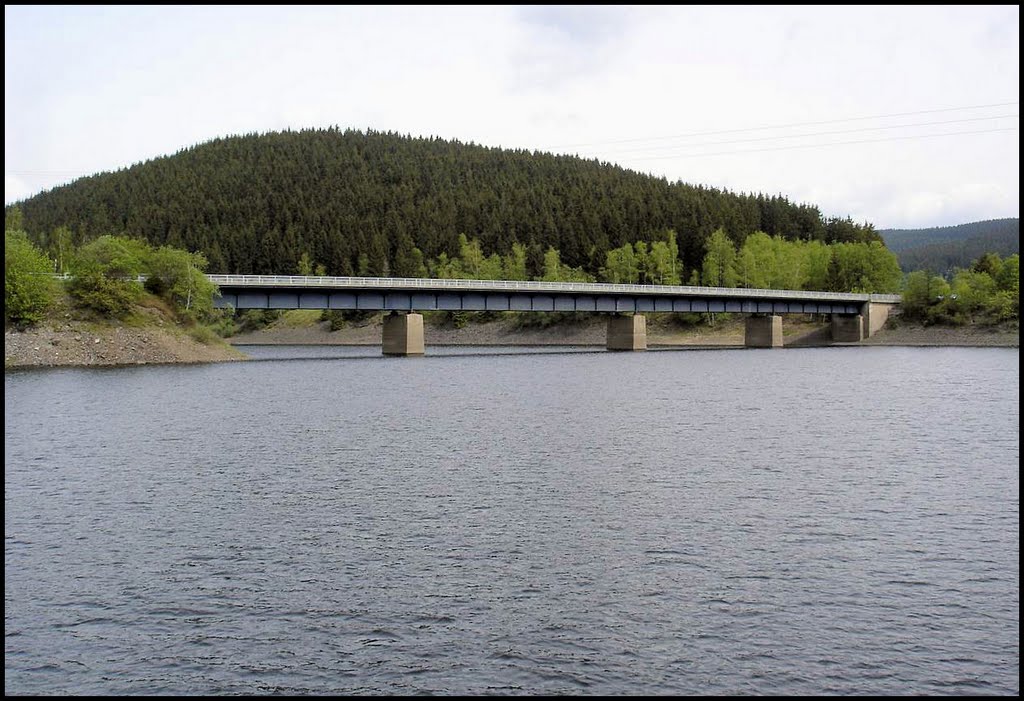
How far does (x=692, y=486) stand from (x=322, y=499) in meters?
11.4

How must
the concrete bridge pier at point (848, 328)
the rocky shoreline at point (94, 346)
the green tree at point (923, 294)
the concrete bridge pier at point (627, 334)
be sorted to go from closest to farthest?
1. the rocky shoreline at point (94, 346)
2. the concrete bridge pier at point (627, 334)
3. the green tree at point (923, 294)
4. the concrete bridge pier at point (848, 328)

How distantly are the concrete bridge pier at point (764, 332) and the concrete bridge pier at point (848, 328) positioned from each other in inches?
512

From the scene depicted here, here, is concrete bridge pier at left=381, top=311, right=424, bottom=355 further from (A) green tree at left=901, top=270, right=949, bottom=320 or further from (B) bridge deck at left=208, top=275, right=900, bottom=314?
(A) green tree at left=901, top=270, right=949, bottom=320

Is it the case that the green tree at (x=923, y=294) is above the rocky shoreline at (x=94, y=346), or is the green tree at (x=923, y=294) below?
above

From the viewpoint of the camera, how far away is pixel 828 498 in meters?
28.5

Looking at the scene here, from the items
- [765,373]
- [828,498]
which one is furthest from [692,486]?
[765,373]

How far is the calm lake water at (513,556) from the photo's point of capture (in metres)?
16.4

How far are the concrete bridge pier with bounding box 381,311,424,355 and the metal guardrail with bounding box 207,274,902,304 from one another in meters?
4.67

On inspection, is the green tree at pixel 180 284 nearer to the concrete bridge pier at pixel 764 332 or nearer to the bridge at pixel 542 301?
the bridge at pixel 542 301

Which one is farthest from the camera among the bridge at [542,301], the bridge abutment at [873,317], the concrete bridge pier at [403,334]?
the bridge abutment at [873,317]

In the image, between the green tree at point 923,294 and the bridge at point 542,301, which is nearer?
the bridge at point 542,301

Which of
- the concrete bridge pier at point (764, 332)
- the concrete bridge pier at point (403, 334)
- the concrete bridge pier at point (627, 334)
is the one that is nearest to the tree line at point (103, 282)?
the concrete bridge pier at point (403, 334)

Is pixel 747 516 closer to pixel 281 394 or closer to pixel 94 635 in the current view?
pixel 94 635

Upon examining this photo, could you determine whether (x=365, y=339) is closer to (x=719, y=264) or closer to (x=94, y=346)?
(x=719, y=264)
